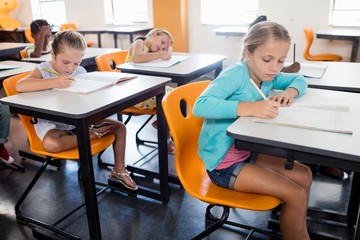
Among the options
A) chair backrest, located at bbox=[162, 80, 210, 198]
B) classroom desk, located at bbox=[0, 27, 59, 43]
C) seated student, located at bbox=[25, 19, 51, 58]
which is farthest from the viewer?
classroom desk, located at bbox=[0, 27, 59, 43]

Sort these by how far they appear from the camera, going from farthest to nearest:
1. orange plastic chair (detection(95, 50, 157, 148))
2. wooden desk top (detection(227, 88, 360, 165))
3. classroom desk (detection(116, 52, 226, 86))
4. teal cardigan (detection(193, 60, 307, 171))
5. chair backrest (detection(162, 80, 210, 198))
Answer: orange plastic chair (detection(95, 50, 157, 148))
classroom desk (detection(116, 52, 226, 86))
chair backrest (detection(162, 80, 210, 198))
teal cardigan (detection(193, 60, 307, 171))
wooden desk top (detection(227, 88, 360, 165))

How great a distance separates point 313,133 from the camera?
100cm

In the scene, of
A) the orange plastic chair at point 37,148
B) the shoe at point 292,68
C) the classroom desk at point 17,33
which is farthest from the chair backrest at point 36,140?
the classroom desk at point 17,33

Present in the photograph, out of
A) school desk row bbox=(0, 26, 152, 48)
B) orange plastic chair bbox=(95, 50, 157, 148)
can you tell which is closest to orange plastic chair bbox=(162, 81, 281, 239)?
orange plastic chair bbox=(95, 50, 157, 148)

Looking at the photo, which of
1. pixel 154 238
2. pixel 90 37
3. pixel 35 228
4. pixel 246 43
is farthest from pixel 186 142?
pixel 90 37

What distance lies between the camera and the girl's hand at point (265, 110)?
1.12 m

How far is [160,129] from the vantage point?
6.08 ft

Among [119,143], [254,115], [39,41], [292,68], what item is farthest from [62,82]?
[39,41]

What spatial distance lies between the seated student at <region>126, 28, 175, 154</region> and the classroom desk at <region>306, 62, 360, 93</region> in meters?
1.08

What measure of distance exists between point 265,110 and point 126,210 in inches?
44.5

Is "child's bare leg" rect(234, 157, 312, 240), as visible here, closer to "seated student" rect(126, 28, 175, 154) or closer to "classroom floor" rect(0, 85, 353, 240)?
"classroom floor" rect(0, 85, 353, 240)

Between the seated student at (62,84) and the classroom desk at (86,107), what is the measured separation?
62 millimetres

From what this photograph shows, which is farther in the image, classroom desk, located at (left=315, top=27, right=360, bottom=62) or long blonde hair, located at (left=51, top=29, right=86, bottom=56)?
classroom desk, located at (left=315, top=27, right=360, bottom=62)

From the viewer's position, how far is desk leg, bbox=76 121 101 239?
4.41 feet
